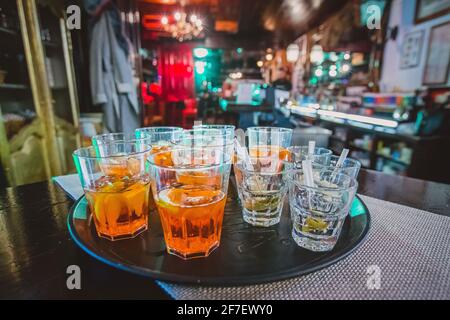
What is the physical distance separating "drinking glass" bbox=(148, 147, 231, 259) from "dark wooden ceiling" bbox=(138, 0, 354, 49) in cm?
590

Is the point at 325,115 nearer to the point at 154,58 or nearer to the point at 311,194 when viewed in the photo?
the point at 311,194

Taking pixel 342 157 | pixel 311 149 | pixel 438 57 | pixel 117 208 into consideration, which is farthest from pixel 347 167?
pixel 438 57

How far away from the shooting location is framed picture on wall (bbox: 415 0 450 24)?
325 cm

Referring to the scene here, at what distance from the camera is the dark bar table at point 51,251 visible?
49 centimetres

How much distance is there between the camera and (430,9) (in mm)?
3467

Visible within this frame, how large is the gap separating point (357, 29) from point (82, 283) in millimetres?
6036

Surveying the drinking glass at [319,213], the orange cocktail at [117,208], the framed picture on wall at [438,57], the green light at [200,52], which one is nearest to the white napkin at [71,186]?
the orange cocktail at [117,208]

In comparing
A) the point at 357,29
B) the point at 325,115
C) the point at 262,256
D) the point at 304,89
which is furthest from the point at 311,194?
the point at 304,89

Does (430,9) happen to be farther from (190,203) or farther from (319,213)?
(190,203)

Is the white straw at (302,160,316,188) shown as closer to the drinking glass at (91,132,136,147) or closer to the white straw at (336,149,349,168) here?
the white straw at (336,149,349,168)

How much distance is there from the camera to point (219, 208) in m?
0.62

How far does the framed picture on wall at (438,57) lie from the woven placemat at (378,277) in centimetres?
362

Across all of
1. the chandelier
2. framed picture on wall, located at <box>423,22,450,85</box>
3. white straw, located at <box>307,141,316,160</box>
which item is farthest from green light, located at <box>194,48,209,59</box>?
white straw, located at <box>307,141,316,160</box>

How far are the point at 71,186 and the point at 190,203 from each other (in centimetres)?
73
